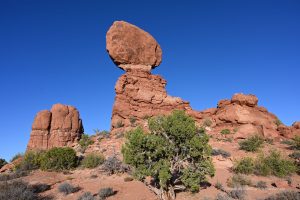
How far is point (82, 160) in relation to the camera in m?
23.1

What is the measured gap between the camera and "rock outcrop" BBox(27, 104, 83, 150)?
30541mm

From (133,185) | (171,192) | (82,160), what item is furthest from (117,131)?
(171,192)

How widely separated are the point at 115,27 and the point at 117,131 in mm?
15909

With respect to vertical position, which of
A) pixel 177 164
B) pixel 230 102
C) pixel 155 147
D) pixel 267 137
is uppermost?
pixel 230 102

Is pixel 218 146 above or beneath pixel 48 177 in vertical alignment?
above

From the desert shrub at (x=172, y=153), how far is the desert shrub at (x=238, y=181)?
3.65 meters

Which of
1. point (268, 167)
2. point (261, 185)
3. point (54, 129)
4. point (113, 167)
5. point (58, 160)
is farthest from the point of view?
point (54, 129)

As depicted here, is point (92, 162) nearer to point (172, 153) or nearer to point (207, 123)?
point (172, 153)

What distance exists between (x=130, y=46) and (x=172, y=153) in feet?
92.6

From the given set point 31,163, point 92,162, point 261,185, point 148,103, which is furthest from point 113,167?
point 148,103

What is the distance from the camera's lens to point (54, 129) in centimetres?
3131

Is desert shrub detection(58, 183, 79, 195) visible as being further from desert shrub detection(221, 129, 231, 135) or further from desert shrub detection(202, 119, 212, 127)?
desert shrub detection(202, 119, 212, 127)

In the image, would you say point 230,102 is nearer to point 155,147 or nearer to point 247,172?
point 247,172

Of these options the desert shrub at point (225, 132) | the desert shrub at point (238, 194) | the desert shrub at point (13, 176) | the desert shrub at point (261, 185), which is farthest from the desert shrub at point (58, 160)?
the desert shrub at point (225, 132)
